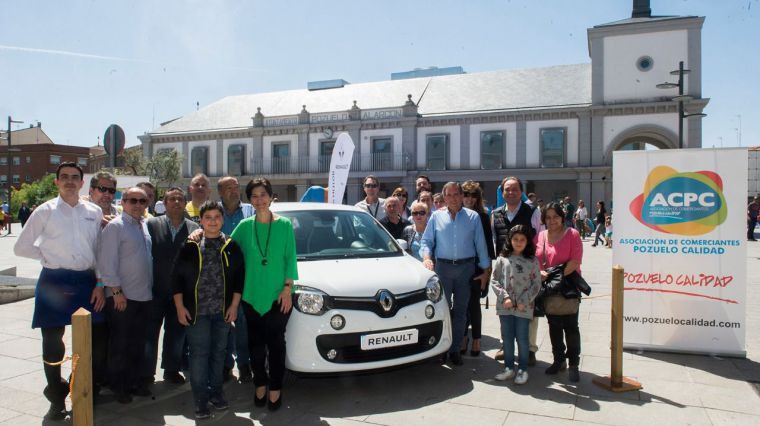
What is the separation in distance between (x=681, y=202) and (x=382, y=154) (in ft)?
92.4

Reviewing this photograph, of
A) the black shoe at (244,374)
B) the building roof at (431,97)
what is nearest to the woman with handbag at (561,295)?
the black shoe at (244,374)

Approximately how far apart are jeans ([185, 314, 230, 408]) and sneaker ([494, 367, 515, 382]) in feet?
8.17

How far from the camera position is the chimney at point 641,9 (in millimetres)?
29422

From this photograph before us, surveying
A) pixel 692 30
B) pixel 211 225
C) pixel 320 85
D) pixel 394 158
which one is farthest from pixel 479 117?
pixel 211 225

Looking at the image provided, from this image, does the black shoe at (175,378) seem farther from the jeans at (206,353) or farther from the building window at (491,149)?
the building window at (491,149)

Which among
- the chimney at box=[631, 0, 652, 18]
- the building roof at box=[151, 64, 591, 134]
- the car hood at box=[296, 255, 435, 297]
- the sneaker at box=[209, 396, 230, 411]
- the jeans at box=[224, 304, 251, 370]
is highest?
the chimney at box=[631, 0, 652, 18]

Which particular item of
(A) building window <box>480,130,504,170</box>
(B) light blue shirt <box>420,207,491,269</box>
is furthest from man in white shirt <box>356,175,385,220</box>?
(A) building window <box>480,130,504,170</box>

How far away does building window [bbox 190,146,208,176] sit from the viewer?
3881 centimetres

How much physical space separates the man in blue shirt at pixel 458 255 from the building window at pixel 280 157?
31.6 meters

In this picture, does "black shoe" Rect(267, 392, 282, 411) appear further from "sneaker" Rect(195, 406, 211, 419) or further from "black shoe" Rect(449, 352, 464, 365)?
"black shoe" Rect(449, 352, 464, 365)

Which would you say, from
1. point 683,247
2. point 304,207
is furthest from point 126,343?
point 683,247

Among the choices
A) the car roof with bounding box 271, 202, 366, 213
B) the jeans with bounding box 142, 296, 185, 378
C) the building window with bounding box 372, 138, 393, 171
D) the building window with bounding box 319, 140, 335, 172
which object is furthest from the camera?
the building window with bounding box 319, 140, 335, 172

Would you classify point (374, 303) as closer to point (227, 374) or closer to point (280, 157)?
point (227, 374)

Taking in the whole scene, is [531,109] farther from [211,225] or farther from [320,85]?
[211,225]
